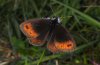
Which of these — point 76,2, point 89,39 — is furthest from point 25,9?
point 89,39

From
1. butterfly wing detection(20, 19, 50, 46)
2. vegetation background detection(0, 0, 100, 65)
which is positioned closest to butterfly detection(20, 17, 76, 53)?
butterfly wing detection(20, 19, 50, 46)

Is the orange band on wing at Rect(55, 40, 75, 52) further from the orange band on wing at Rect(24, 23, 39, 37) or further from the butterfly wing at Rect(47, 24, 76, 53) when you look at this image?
the orange band on wing at Rect(24, 23, 39, 37)

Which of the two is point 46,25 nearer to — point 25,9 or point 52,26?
point 52,26

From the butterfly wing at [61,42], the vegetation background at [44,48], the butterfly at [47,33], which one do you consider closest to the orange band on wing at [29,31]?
the butterfly at [47,33]

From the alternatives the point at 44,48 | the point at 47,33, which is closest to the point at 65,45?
the point at 47,33

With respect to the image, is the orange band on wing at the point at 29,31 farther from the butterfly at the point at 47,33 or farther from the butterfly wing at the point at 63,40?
the butterfly wing at the point at 63,40

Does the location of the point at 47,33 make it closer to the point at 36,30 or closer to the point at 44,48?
the point at 36,30
